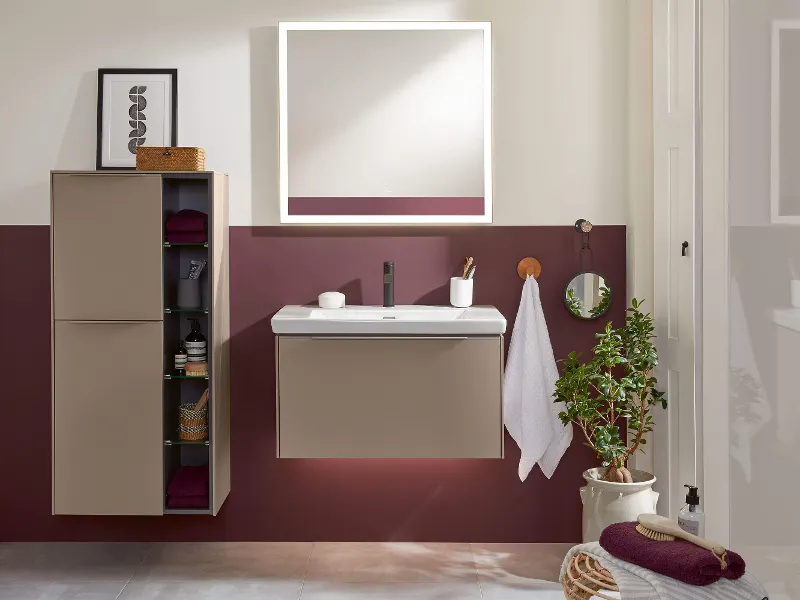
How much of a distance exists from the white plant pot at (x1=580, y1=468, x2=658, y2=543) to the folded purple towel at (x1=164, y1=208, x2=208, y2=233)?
5.84 feet

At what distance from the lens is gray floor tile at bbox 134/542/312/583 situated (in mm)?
3294

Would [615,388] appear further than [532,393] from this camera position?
No

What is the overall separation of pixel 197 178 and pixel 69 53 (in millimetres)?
841

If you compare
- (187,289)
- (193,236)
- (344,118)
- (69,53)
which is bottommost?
(187,289)

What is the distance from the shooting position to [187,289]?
11.0 ft

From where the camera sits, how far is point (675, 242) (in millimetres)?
3150

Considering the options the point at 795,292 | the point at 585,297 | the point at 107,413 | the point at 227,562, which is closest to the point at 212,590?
the point at 227,562

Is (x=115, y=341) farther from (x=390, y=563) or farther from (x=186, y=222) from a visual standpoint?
(x=390, y=563)

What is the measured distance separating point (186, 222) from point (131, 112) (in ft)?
2.05

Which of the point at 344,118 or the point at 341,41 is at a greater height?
the point at 341,41

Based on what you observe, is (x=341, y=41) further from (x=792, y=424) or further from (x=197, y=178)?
(x=792, y=424)

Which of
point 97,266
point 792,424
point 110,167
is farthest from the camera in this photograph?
point 110,167

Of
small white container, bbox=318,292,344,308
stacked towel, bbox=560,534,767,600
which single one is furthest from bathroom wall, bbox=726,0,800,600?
small white container, bbox=318,292,344,308

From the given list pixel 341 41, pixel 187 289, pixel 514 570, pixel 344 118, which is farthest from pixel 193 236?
pixel 514 570
